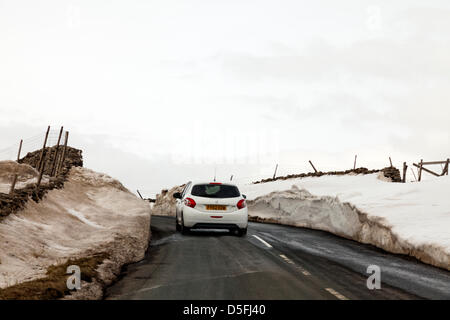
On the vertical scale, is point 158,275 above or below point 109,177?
below

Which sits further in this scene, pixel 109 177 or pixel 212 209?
pixel 109 177

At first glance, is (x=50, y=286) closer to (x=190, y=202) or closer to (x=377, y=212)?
(x=190, y=202)

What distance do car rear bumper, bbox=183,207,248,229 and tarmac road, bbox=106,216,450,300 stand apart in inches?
71.5

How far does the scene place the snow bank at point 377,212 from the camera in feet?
44.7

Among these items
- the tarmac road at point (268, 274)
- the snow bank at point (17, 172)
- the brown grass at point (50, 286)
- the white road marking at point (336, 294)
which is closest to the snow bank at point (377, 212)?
the tarmac road at point (268, 274)

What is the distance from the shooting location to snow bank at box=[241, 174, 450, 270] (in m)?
13.6

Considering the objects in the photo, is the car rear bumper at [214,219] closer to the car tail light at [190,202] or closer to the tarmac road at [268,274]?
the car tail light at [190,202]

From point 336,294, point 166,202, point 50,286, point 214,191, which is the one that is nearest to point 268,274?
point 336,294

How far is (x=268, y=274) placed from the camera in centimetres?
894

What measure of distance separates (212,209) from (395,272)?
7316 mm
